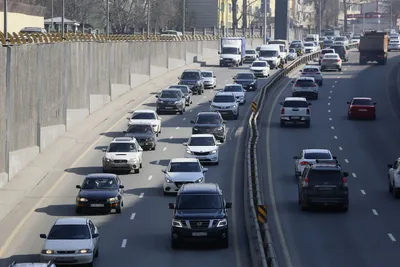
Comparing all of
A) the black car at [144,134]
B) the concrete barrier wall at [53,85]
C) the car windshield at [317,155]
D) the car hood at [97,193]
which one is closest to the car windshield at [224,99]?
the concrete barrier wall at [53,85]

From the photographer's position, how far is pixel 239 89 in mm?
72188

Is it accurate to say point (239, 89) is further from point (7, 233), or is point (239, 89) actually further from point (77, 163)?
point (7, 233)

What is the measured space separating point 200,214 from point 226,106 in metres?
33.2

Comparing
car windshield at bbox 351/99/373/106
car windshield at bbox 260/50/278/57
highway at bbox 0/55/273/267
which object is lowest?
highway at bbox 0/55/273/267

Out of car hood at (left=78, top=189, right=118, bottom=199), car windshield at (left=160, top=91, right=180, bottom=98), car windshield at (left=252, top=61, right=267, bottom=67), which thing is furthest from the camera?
car windshield at (left=252, top=61, right=267, bottom=67)

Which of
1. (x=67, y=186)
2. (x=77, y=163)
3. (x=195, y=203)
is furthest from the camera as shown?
(x=77, y=163)

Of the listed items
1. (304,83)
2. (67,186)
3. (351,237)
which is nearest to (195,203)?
(351,237)

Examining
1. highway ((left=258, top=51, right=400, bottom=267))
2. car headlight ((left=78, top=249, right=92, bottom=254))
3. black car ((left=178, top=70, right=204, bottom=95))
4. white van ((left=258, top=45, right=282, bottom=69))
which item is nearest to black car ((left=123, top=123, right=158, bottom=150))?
highway ((left=258, top=51, right=400, bottom=267))

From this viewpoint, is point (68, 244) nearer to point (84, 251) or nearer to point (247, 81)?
point (84, 251)

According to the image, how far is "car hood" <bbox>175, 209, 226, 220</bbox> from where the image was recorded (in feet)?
98.3

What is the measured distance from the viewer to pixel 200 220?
1174 inches

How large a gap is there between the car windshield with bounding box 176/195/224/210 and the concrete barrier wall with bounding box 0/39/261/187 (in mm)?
13261

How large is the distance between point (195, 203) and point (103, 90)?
3772 cm

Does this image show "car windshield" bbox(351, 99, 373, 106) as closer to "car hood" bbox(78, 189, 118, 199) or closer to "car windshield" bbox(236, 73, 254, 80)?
"car windshield" bbox(236, 73, 254, 80)
